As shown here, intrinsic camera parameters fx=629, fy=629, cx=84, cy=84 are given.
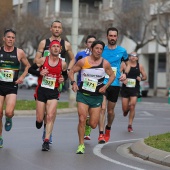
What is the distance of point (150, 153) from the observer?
10680 millimetres

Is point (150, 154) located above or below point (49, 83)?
below

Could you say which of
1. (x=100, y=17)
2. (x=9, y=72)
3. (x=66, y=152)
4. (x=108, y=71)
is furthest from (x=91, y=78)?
(x=100, y=17)

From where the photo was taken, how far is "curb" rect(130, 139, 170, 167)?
10.1m

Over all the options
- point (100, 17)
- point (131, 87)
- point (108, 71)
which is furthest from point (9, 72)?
point (100, 17)

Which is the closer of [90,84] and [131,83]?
[90,84]

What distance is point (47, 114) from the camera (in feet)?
37.2

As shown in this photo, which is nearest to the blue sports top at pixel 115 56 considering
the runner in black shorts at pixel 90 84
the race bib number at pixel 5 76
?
the runner in black shorts at pixel 90 84

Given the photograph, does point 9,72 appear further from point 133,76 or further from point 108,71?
point 133,76

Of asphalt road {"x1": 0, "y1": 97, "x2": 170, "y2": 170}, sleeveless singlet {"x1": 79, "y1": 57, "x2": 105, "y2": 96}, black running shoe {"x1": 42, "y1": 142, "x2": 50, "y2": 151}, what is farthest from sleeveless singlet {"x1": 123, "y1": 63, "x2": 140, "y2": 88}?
black running shoe {"x1": 42, "y1": 142, "x2": 50, "y2": 151}

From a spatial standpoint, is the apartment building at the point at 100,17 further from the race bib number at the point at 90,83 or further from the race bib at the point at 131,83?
the race bib number at the point at 90,83

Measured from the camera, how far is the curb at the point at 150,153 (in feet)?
33.0

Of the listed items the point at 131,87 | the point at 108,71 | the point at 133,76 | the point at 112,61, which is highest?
the point at 112,61

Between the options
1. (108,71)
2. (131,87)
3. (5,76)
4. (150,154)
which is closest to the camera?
(150,154)

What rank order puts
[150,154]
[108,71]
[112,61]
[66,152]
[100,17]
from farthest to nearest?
[100,17] < [112,61] < [108,71] < [66,152] < [150,154]
